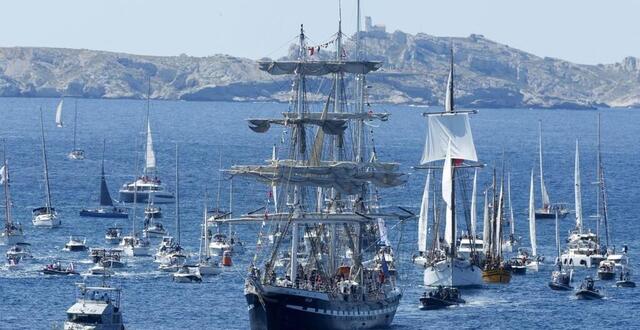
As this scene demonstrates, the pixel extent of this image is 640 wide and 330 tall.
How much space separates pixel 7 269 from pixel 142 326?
1199 inches

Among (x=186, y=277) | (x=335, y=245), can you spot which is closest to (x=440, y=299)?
(x=335, y=245)

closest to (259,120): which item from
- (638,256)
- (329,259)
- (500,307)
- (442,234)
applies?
(329,259)

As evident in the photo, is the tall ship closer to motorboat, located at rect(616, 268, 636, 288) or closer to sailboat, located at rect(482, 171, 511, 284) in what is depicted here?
sailboat, located at rect(482, 171, 511, 284)

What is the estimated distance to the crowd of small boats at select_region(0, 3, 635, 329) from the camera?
338 feet

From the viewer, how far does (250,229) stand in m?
167

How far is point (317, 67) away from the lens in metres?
118

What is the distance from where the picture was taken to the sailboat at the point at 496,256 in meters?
133

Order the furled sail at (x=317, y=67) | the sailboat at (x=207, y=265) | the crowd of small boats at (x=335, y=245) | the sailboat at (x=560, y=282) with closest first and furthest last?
1. the crowd of small boats at (x=335, y=245)
2. the furled sail at (x=317, y=67)
3. the sailboat at (x=560, y=282)
4. the sailboat at (x=207, y=265)

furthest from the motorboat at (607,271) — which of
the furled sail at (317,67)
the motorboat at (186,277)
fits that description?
the motorboat at (186,277)

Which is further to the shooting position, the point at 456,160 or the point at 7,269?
the point at 456,160

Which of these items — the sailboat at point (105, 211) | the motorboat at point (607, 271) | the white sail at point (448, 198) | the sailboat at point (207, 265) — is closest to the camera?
the sailboat at point (207, 265)

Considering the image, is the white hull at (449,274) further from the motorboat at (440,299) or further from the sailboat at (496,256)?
the motorboat at (440,299)

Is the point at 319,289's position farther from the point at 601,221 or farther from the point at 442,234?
the point at 601,221

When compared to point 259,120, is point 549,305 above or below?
below
